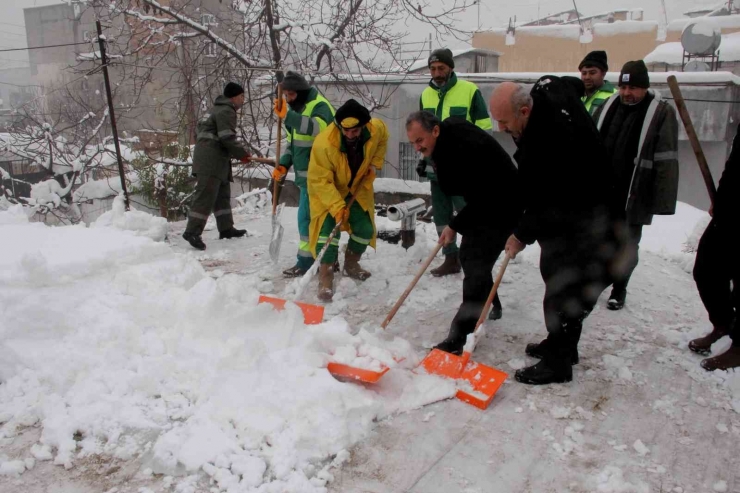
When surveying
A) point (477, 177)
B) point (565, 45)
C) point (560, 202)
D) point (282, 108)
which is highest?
point (565, 45)

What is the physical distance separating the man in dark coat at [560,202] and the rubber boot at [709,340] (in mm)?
886

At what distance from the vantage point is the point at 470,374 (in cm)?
291

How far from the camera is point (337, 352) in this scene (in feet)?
9.55

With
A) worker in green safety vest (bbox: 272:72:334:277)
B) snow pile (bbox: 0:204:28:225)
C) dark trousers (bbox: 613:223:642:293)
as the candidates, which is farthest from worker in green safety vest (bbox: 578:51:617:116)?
snow pile (bbox: 0:204:28:225)

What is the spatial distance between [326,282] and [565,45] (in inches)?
919

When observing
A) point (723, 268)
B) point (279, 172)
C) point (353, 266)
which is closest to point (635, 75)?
point (723, 268)

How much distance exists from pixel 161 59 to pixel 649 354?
7.31 meters

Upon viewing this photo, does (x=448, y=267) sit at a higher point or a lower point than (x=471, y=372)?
higher

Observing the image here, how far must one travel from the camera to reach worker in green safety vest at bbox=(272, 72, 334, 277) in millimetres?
4328

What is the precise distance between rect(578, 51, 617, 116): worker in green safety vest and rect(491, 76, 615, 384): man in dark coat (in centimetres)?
152

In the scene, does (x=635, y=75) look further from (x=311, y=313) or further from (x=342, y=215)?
(x=311, y=313)

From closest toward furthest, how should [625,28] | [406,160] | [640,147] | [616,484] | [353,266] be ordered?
[616,484] < [640,147] < [353,266] < [406,160] < [625,28]

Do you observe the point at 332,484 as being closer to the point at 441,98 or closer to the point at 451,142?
the point at 451,142

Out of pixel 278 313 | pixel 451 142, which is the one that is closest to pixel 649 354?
pixel 451 142
